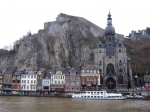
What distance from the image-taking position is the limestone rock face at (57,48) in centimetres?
8450

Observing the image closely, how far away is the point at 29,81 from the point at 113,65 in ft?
90.2

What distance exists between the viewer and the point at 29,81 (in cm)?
7162

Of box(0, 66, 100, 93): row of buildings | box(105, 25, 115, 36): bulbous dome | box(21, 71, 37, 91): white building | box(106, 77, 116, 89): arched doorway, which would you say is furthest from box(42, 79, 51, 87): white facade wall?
box(105, 25, 115, 36): bulbous dome

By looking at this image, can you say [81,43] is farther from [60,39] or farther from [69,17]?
[69,17]

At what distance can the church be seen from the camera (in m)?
74.5

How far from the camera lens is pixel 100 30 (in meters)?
108

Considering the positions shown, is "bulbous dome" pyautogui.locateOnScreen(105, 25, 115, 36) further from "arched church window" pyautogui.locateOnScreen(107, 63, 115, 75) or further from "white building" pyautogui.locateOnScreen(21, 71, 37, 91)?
"white building" pyautogui.locateOnScreen(21, 71, 37, 91)

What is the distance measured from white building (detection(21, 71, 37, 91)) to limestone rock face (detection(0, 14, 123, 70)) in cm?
999

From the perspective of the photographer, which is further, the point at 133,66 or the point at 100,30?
the point at 100,30

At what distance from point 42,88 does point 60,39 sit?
25.6m

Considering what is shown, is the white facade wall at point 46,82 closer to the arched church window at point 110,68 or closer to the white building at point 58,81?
the white building at point 58,81

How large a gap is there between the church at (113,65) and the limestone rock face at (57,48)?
9.01 metres

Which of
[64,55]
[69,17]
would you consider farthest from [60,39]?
[69,17]

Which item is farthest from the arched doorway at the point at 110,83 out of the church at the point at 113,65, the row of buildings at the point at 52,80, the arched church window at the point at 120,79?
the row of buildings at the point at 52,80
